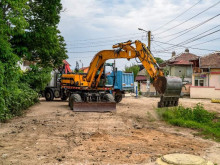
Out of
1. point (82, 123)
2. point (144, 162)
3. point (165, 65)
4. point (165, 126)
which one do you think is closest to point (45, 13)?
point (82, 123)

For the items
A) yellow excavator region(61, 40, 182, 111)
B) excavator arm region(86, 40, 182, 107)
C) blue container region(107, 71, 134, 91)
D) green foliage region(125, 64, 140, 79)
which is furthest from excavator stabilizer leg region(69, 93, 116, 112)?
green foliage region(125, 64, 140, 79)

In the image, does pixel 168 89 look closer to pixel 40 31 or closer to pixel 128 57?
pixel 128 57

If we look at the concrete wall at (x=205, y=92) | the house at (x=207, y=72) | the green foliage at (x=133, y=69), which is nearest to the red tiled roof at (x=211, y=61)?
the house at (x=207, y=72)

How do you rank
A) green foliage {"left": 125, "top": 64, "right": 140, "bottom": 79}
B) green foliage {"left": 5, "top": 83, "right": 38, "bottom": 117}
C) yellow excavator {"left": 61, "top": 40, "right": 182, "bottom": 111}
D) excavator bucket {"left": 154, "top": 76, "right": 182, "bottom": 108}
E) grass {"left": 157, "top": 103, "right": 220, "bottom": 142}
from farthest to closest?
green foliage {"left": 125, "top": 64, "right": 140, "bottom": 79}, green foliage {"left": 5, "top": 83, "right": 38, "bottom": 117}, yellow excavator {"left": 61, "top": 40, "right": 182, "bottom": 111}, excavator bucket {"left": 154, "top": 76, "right": 182, "bottom": 108}, grass {"left": 157, "top": 103, "right": 220, "bottom": 142}

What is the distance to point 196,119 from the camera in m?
12.3

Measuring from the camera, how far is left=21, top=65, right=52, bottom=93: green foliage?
1695cm

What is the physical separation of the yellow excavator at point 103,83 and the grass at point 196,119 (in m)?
0.69

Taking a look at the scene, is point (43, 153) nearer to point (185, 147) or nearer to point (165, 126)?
point (185, 147)

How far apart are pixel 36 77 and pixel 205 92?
65.9 ft

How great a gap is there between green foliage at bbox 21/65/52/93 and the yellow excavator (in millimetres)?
1713

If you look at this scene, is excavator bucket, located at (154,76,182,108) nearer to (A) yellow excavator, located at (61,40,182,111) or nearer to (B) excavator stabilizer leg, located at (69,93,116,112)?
(A) yellow excavator, located at (61,40,182,111)

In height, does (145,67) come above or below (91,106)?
above

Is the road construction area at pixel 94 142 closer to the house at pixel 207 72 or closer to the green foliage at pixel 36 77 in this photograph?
the green foliage at pixel 36 77

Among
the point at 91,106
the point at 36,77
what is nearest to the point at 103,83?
the point at 91,106
